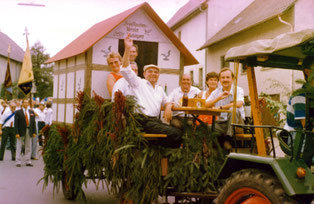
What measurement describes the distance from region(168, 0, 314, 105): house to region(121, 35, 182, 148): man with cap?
27.4 feet

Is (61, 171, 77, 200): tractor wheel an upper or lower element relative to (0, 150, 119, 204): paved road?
upper

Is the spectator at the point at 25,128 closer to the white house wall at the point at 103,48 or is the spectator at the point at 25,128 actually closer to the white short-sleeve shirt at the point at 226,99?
the white house wall at the point at 103,48

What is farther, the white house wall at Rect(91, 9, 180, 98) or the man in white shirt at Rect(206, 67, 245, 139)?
the white house wall at Rect(91, 9, 180, 98)

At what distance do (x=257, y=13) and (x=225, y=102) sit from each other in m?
21.1

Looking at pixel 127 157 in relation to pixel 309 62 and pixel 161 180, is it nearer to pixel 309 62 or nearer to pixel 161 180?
Answer: pixel 161 180

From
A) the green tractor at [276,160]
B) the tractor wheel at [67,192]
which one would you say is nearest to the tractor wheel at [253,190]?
the green tractor at [276,160]

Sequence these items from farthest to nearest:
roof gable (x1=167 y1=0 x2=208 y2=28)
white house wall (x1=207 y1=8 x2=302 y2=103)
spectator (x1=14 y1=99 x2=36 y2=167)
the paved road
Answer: roof gable (x1=167 y1=0 x2=208 y2=28) → white house wall (x1=207 y1=8 x2=302 y2=103) → spectator (x1=14 y1=99 x2=36 y2=167) → the paved road

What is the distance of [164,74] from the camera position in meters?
12.2

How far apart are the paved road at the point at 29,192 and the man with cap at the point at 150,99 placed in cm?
110

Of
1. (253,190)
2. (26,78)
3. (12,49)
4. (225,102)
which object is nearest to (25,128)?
(26,78)

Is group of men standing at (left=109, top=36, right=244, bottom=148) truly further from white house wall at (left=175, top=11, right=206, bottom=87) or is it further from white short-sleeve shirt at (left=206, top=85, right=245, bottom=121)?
white house wall at (left=175, top=11, right=206, bottom=87)

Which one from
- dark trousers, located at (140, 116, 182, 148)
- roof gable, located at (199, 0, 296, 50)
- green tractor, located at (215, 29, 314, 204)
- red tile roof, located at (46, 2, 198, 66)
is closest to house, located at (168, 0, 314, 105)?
roof gable, located at (199, 0, 296, 50)

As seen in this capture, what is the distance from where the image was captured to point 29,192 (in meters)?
9.34

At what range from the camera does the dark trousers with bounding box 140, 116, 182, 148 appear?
6.33 m
